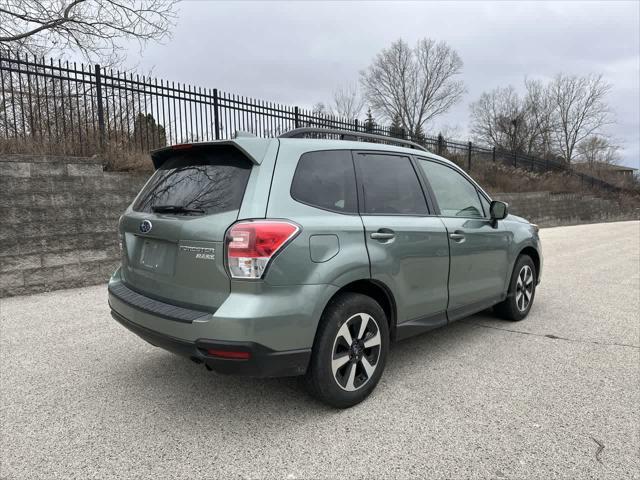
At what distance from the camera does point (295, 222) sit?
8.07 ft

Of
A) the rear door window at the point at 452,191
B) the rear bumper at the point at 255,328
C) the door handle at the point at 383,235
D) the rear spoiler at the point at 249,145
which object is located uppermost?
the rear spoiler at the point at 249,145

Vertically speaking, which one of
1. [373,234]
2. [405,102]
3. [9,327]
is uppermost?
[405,102]

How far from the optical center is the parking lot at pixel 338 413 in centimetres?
226

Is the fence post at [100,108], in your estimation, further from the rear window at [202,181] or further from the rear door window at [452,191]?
the rear door window at [452,191]

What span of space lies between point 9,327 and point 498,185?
65.9 ft

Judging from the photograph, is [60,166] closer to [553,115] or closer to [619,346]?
[619,346]

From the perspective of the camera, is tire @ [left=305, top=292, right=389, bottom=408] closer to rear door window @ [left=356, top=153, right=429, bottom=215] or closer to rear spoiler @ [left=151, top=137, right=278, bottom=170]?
rear door window @ [left=356, top=153, right=429, bottom=215]

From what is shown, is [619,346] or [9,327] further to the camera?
[9,327]

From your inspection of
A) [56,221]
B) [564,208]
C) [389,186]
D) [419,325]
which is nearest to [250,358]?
[419,325]

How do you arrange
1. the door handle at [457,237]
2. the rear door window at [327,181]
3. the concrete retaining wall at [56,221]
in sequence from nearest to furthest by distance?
the rear door window at [327,181] < the door handle at [457,237] < the concrete retaining wall at [56,221]

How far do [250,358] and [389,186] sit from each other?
1.64 meters

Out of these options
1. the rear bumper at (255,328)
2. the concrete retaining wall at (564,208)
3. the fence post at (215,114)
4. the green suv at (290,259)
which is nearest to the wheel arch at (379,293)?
the green suv at (290,259)

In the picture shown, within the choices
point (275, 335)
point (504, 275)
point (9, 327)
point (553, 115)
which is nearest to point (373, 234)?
point (275, 335)

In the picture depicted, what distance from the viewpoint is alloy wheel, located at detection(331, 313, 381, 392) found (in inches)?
106
